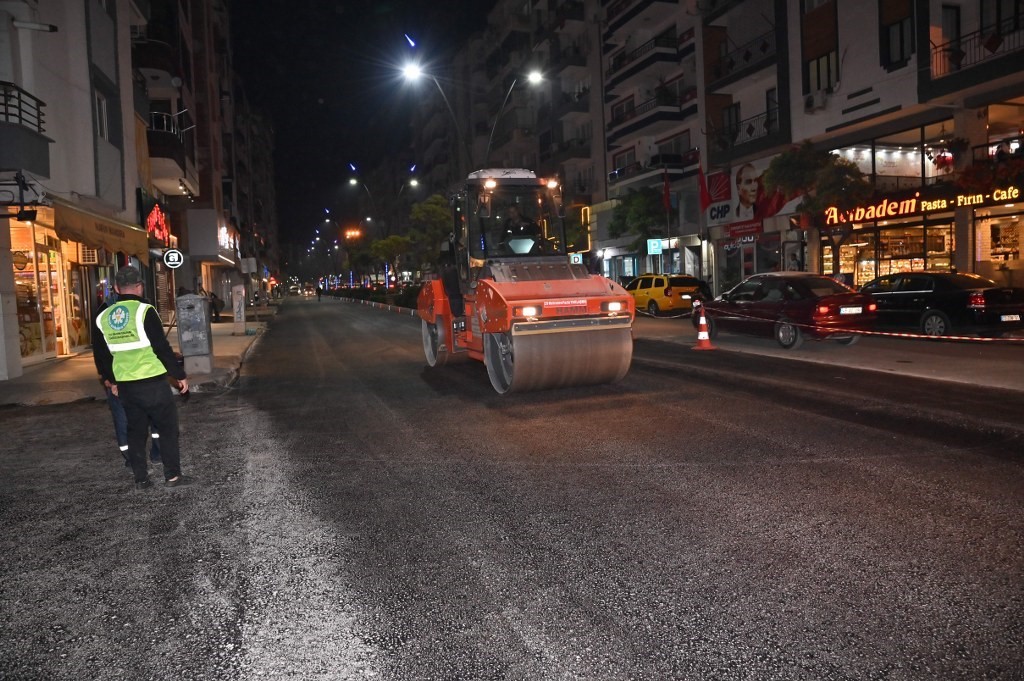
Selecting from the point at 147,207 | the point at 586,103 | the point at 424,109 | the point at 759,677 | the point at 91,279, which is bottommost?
the point at 759,677

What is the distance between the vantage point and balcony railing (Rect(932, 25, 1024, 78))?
781 inches

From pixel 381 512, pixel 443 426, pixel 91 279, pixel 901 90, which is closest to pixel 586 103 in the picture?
pixel 901 90

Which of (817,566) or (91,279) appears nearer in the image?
(817,566)

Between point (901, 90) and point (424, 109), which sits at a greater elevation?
point (424, 109)

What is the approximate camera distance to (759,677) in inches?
121

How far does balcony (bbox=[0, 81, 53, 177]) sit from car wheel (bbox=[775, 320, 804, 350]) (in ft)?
48.5

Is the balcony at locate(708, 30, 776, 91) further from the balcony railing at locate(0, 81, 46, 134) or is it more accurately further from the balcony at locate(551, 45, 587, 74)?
the balcony railing at locate(0, 81, 46, 134)

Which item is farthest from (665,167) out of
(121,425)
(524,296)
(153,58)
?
(121,425)

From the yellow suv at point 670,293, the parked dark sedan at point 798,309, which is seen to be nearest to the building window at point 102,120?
the parked dark sedan at point 798,309

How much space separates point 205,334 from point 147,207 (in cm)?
1223

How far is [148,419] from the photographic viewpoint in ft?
20.6

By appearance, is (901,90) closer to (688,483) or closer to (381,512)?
(688,483)

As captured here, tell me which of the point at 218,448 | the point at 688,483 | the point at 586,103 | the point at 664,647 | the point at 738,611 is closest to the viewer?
the point at 664,647

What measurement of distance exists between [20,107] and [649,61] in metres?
30.5
